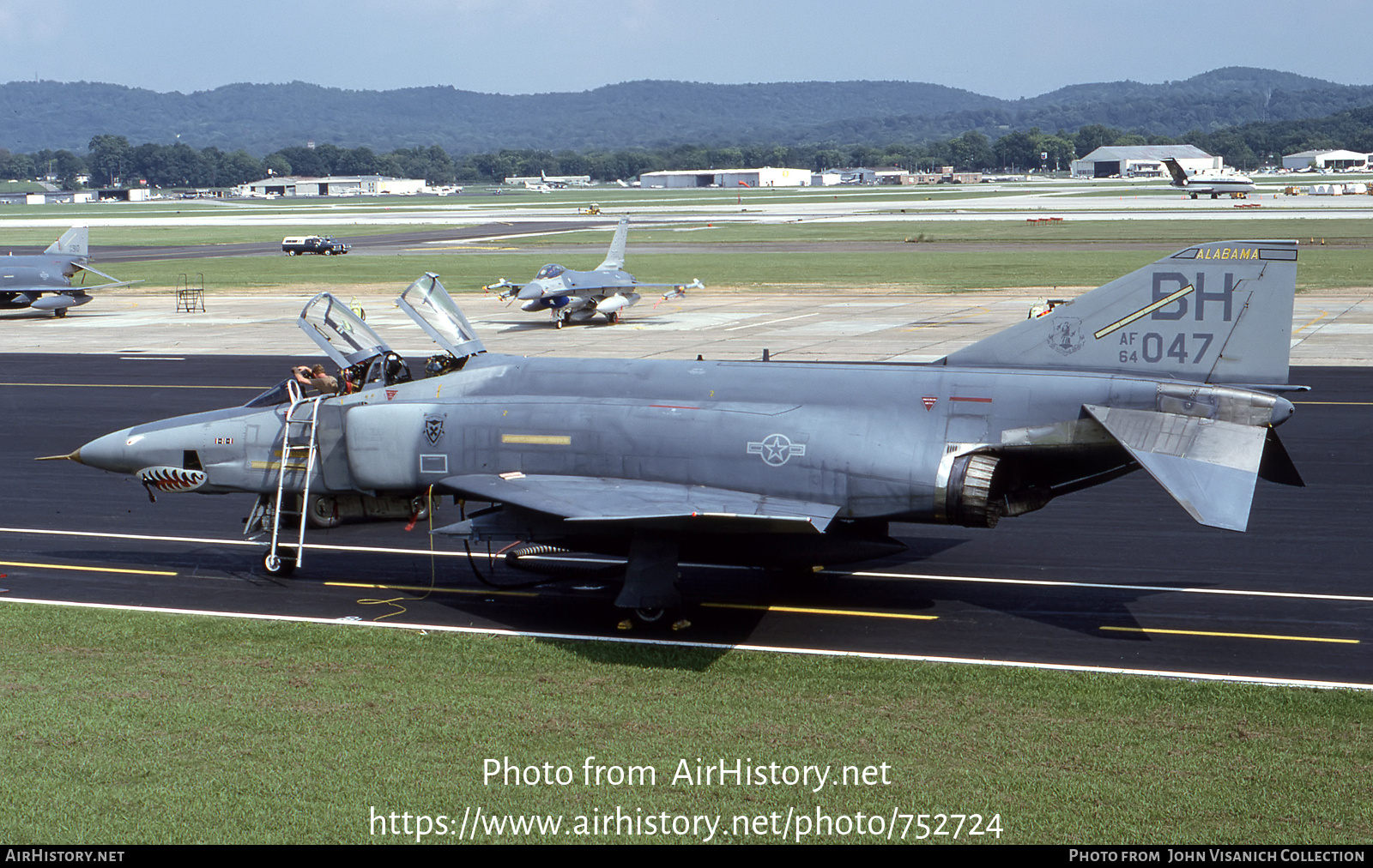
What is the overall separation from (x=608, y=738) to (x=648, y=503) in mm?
3420

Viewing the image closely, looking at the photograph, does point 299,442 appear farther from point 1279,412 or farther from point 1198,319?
point 1279,412

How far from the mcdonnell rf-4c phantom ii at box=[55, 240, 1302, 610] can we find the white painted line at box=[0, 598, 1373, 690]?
675 mm

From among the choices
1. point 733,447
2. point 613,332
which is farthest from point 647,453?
point 613,332

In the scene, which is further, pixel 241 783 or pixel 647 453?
pixel 647 453

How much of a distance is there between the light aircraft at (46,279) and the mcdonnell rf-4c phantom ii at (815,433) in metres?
43.2

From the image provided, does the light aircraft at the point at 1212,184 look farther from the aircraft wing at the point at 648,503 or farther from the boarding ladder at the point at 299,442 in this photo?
the boarding ladder at the point at 299,442

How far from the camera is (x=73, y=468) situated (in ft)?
79.6

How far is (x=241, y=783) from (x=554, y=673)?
146 inches

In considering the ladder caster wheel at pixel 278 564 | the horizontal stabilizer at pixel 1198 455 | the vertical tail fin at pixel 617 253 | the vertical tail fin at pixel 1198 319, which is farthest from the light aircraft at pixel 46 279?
the horizontal stabilizer at pixel 1198 455

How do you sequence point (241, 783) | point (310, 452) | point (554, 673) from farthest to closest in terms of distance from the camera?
point (310, 452)
point (554, 673)
point (241, 783)

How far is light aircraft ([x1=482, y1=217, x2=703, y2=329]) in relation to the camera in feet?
155

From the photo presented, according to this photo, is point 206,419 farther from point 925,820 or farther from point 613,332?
point 613,332

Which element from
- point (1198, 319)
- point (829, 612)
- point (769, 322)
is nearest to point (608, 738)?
point (829, 612)

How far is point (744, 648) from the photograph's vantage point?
45.5 ft
